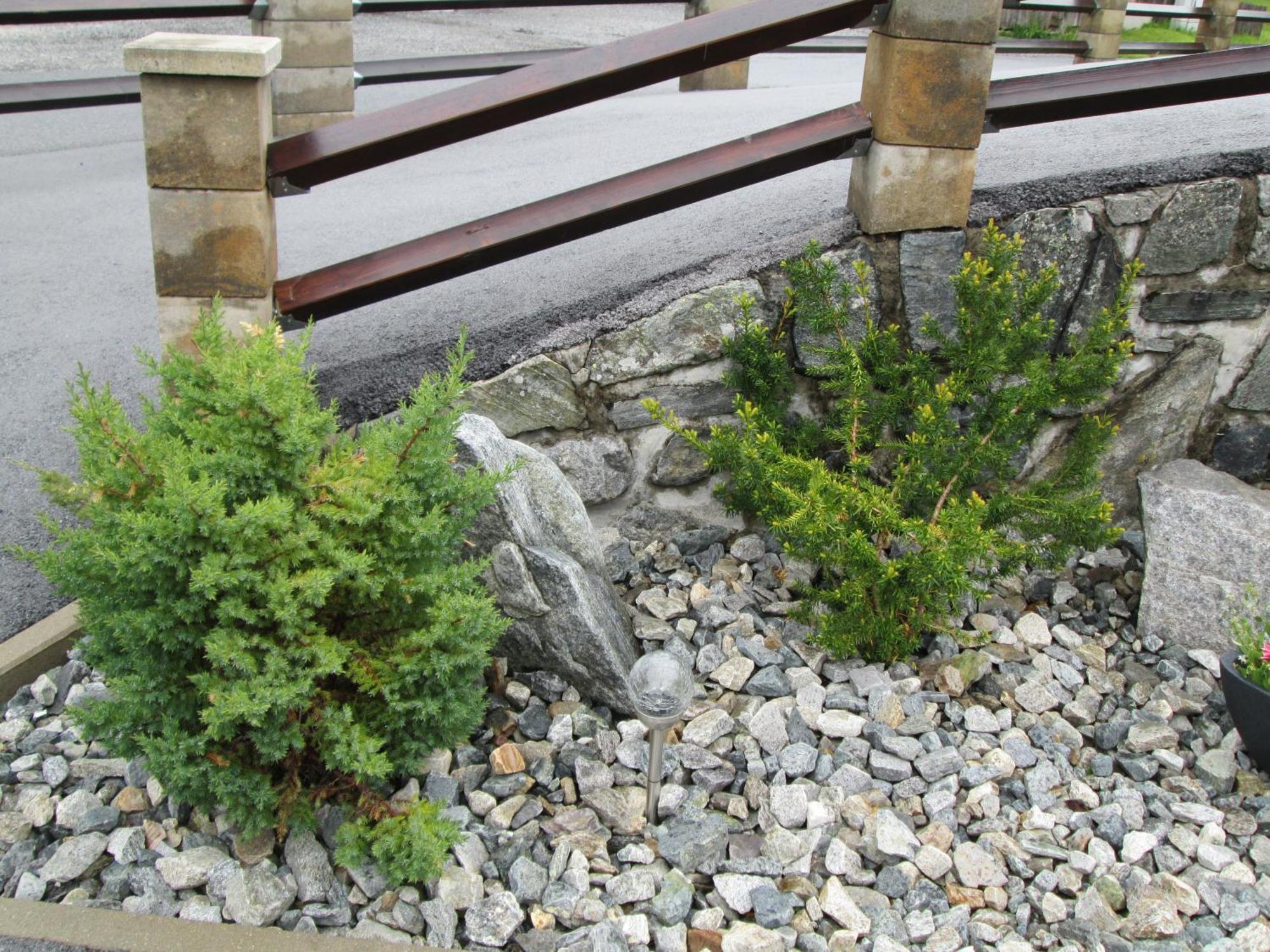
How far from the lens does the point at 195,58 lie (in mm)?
2914

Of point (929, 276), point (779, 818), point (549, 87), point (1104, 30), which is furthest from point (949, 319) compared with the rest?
point (1104, 30)

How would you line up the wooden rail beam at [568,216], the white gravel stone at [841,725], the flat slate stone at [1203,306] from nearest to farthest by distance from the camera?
1. the white gravel stone at [841,725]
2. the wooden rail beam at [568,216]
3. the flat slate stone at [1203,306]

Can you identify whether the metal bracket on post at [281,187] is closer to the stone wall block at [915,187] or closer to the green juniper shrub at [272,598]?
the green juniper shrub at [272,598]

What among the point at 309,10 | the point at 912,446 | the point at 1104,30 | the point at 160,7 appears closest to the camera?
the point at 912,446

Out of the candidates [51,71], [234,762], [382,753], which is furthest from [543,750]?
[51,71]

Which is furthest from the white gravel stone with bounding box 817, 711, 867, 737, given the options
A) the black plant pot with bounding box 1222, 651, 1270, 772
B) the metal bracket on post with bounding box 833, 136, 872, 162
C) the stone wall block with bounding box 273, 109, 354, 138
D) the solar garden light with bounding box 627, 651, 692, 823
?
the stone wall block with bounding box 273, 109, 354, 138

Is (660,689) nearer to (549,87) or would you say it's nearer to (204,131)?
(549,87)

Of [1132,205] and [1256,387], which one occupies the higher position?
[1132,205]

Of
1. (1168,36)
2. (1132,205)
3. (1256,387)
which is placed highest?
(1168,36)

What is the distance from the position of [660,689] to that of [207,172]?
1.90m

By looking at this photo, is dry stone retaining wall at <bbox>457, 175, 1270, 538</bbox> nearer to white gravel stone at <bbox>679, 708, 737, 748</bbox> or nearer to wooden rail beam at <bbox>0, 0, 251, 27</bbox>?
white gravel stone at <bbox>679, 708, 737, 748</bbox>

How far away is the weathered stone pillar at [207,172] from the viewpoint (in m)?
2.93

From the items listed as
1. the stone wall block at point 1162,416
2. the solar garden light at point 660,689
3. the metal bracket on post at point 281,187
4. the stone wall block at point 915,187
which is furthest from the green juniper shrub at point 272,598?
the stone wall block at point 1162,416

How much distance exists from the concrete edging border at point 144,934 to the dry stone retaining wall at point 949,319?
1679 millimetres
